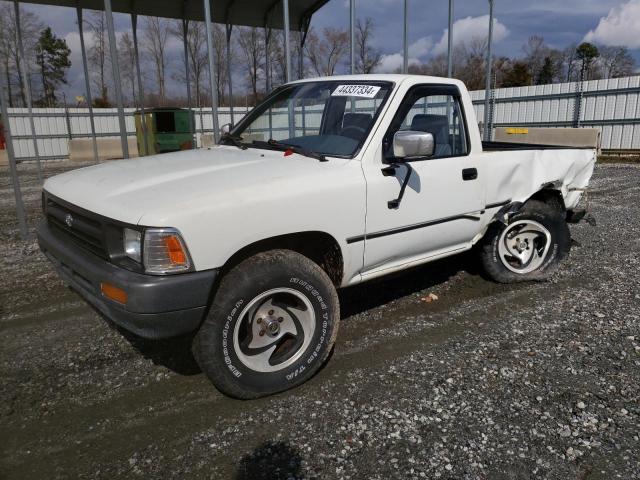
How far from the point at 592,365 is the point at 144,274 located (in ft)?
9.89

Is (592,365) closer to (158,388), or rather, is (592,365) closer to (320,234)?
(320,234)

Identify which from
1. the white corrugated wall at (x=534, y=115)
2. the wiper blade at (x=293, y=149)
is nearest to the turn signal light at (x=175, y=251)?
the wiper blade at (x=293, y=149)

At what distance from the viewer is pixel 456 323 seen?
160 inches

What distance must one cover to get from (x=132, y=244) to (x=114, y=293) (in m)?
0.27

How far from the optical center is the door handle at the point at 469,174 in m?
3.90

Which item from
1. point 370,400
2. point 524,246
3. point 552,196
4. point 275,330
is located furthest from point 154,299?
point 552,196

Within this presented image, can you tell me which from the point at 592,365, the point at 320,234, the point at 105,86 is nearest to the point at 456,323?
the point at 592,365

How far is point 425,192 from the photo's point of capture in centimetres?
360

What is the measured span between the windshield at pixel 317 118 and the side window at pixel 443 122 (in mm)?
489

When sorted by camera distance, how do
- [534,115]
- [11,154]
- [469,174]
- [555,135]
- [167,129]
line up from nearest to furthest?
1. [469,174]
2. [11,154]
3. [167,129]
4. [555,135]
5. [534,115]

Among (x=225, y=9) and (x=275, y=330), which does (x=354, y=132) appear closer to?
(x=275, y=330)

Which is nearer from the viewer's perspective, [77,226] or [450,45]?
[77,226]

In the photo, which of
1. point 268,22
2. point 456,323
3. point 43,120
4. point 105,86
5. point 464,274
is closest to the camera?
point 456,323

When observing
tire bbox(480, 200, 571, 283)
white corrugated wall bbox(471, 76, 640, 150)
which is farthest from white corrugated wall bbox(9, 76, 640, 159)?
tire bbox(480, 200, 571, 283)
